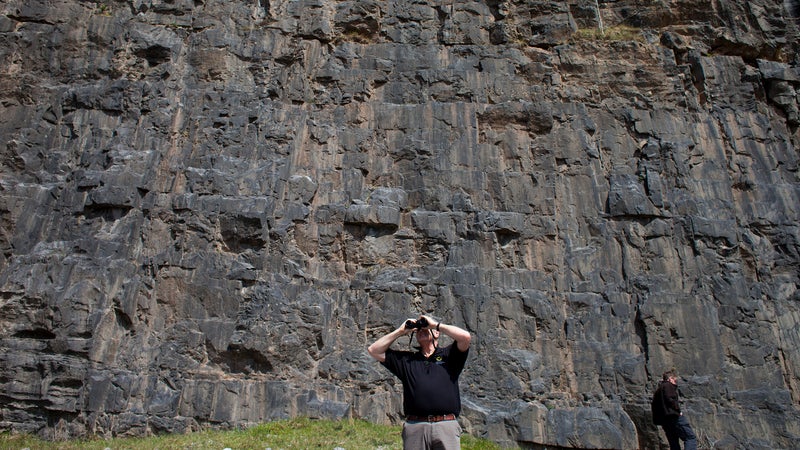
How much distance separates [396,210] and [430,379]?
690cm

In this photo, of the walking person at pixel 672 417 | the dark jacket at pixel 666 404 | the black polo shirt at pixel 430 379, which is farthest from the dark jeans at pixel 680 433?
the black polo shirt at pixel 430 379

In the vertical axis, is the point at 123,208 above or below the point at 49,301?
above

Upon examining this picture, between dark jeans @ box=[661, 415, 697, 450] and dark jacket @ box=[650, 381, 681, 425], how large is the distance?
0.33ft

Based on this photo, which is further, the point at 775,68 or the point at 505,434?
the point at 775,68

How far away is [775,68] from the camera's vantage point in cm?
1359

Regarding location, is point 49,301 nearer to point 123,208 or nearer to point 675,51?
point 123,208

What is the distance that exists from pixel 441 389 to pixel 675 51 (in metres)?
12.2

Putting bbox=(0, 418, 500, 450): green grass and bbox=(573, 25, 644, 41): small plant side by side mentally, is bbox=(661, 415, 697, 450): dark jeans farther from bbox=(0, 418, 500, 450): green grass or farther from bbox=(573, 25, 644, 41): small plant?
bbox=(573, 25, 644, 41): small plant

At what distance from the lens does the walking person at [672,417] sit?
351 inches

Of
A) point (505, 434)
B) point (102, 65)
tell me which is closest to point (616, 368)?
point (505, 434)

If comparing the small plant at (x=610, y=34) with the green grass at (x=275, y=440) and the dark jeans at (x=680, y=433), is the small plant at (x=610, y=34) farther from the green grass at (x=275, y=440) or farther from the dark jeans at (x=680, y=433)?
the green grass at (x=275, y=440)

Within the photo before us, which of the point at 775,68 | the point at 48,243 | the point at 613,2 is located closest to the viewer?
the point at 48,243

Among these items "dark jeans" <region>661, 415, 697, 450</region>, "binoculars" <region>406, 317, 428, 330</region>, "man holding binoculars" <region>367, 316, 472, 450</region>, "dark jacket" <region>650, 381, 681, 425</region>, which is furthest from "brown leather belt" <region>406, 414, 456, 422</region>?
"dark jeans" <region>661, 415, 697, 450</region>

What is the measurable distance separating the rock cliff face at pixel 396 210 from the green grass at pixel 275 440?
0.36m
